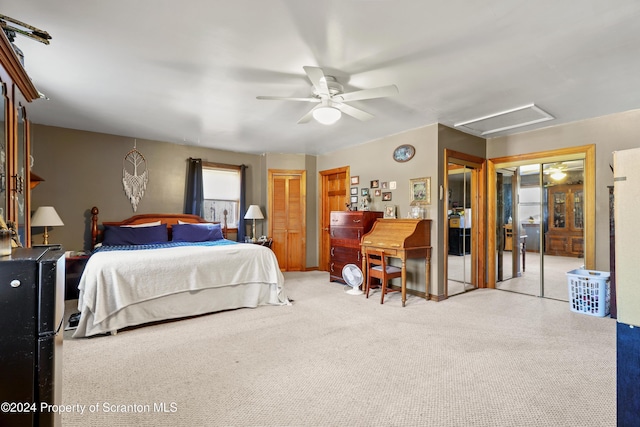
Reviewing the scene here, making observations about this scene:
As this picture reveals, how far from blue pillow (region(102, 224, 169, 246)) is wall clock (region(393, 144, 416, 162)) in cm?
377

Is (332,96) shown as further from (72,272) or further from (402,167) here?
(72,272)

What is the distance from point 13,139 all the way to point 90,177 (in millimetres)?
3262

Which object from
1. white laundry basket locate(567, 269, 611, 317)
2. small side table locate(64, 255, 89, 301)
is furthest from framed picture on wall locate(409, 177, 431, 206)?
small side table locate(64, 255, 89, 301)

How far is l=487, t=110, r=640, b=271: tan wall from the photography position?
3.59m

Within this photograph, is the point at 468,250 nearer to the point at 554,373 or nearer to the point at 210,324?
the point at 554,373

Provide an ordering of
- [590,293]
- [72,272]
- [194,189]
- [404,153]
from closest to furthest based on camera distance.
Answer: [590,293] < [72,272] < [404,153] < [194,189]

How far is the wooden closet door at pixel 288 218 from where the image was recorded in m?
6.12

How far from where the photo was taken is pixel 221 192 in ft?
19.3

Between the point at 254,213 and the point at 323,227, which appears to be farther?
the point at 323,227

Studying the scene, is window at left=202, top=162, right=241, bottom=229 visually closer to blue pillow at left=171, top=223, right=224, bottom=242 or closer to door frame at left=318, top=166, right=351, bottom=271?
blue pillow at left=171, top=223, right=224, bottom=242

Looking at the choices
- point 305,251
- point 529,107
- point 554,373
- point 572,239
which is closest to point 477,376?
point 554,373

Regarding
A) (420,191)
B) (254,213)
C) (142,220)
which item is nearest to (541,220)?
(420,191)

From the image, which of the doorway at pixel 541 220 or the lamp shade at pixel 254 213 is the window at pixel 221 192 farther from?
the doorway at pixel 541 220

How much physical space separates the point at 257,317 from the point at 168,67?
8.55ft
